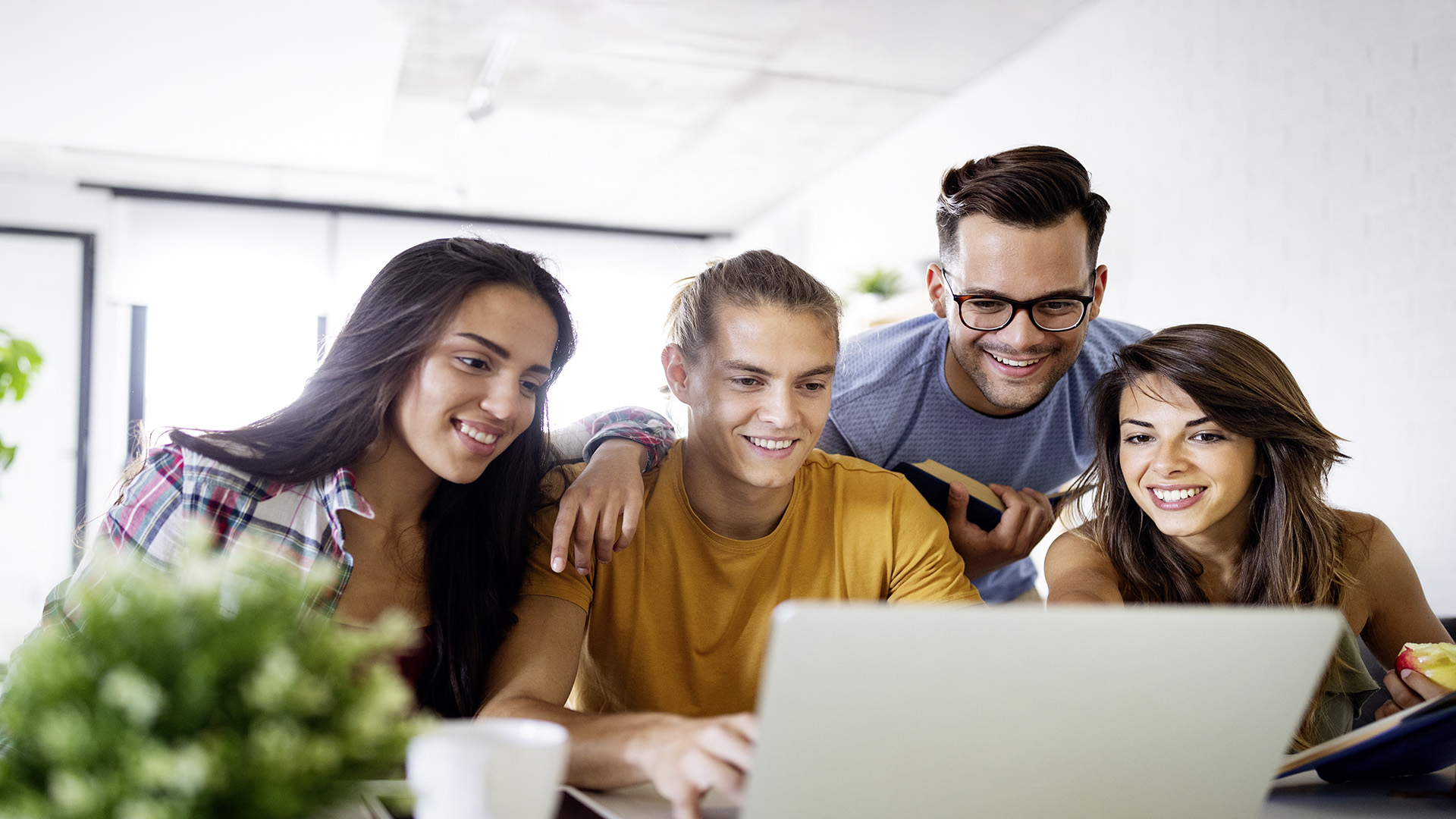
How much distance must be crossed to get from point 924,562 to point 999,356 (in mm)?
526

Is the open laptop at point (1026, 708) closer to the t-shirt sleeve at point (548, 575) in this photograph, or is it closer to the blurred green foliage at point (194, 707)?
the blurred green foliage at point (194, 707)

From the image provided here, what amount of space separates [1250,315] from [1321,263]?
0.28 meters

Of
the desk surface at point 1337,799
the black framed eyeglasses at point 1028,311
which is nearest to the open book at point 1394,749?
the desk surface at point 1337,799

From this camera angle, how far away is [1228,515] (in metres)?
1.69

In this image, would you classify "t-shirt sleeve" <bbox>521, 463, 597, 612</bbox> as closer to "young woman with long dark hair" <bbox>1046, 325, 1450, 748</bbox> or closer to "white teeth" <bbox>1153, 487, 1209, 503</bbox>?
"young woman with long dark hair" <bbox>1046, 325, 1450, 748</bbox>

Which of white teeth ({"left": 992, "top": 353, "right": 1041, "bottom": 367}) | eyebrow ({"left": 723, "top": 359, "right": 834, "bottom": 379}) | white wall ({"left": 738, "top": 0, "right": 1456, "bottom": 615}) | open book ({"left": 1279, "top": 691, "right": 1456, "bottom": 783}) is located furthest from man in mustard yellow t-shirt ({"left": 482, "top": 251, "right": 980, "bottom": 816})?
white wall ({"left": 738, "top": 0, "right": 1456, "bottom": 615})

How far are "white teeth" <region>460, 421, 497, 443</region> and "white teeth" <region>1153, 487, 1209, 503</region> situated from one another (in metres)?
1.06

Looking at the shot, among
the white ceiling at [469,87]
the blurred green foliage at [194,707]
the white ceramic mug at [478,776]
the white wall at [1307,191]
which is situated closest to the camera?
the blurred green foliage at [194,707]

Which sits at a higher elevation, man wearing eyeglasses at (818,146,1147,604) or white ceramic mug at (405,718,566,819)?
man wearing eyeglasses at (818,146,1147,604)

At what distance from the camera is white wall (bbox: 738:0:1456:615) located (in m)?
2.48

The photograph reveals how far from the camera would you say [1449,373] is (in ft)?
8.00

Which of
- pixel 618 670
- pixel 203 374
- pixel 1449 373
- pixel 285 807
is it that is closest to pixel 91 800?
pixel 285 807

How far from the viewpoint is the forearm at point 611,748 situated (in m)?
0.89

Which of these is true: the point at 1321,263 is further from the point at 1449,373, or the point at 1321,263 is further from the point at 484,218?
the point at 484,218
